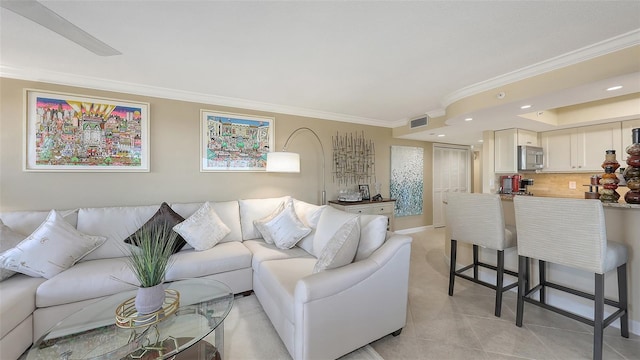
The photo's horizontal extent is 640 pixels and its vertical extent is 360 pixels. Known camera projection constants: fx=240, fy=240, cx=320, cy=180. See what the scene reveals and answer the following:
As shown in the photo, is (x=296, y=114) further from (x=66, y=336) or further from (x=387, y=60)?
(x=66, y=336)

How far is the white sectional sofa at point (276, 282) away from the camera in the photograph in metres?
1.52

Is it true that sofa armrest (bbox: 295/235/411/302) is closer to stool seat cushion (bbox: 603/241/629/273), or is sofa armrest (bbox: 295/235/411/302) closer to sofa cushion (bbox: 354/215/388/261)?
sofa cushion (bbox: 354/215/388/261)

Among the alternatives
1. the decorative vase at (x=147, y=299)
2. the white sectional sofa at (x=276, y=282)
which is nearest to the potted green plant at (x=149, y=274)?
the decorative vase at (x=147, y=299)

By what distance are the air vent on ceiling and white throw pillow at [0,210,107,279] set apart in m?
4.62

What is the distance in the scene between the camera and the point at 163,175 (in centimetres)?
306

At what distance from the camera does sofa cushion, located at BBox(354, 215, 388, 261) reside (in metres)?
1.90

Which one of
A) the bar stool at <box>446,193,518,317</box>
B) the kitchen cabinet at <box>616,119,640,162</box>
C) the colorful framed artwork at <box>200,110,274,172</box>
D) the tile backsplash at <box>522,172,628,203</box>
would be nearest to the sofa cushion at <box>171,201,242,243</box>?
the colorful framed artwork at <box>200,110,274,172</box>

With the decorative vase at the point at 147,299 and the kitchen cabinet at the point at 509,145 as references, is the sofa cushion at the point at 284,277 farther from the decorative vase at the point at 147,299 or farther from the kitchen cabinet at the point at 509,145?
the kitchen cabinet at the point at 509,145

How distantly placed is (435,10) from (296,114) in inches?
101

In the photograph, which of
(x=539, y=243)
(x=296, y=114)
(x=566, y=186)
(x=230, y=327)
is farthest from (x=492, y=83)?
(x=230, y=327)

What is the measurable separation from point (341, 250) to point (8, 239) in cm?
Answer: 274

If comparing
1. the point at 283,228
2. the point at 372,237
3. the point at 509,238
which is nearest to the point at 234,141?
the point at 283,228

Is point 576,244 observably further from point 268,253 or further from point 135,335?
point 135,335

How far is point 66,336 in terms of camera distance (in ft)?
4.45
